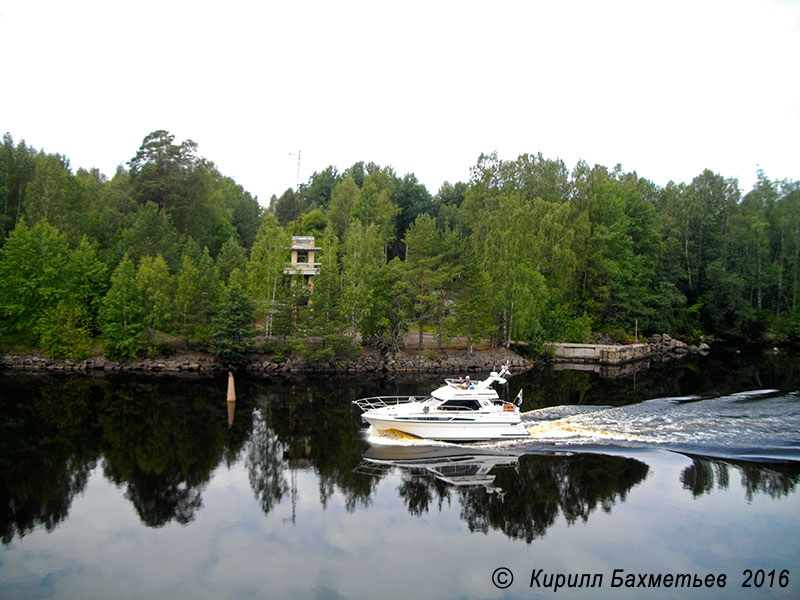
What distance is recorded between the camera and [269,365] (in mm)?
Answer: 45062

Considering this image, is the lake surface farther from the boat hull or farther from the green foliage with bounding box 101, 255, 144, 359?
the green foliage with bounding box 101, 255, 144, 359

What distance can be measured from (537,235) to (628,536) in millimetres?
44394

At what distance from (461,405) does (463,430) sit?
1111mm

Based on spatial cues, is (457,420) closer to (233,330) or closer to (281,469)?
(281,469)

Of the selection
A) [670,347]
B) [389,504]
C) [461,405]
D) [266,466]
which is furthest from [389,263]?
[670,347]

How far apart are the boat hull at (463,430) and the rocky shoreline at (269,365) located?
19.7 metres

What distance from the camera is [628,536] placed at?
1738 cm

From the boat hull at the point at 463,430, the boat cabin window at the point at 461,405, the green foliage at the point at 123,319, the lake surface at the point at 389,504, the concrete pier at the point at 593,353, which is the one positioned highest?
the green foliage at the point at 123,319

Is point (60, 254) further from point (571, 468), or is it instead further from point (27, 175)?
point (571, 468)

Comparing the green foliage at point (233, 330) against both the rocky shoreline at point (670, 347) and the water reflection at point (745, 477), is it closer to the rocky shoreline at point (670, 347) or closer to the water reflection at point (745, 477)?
the water reflection at point (745, 477)

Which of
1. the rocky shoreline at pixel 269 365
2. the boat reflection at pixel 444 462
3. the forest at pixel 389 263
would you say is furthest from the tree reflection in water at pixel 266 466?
the forest at pixel 389 263

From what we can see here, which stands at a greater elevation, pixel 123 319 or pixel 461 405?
pixel 123 319

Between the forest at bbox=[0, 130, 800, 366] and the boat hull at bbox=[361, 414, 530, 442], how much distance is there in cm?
2001

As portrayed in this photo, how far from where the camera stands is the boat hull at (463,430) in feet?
83.8
